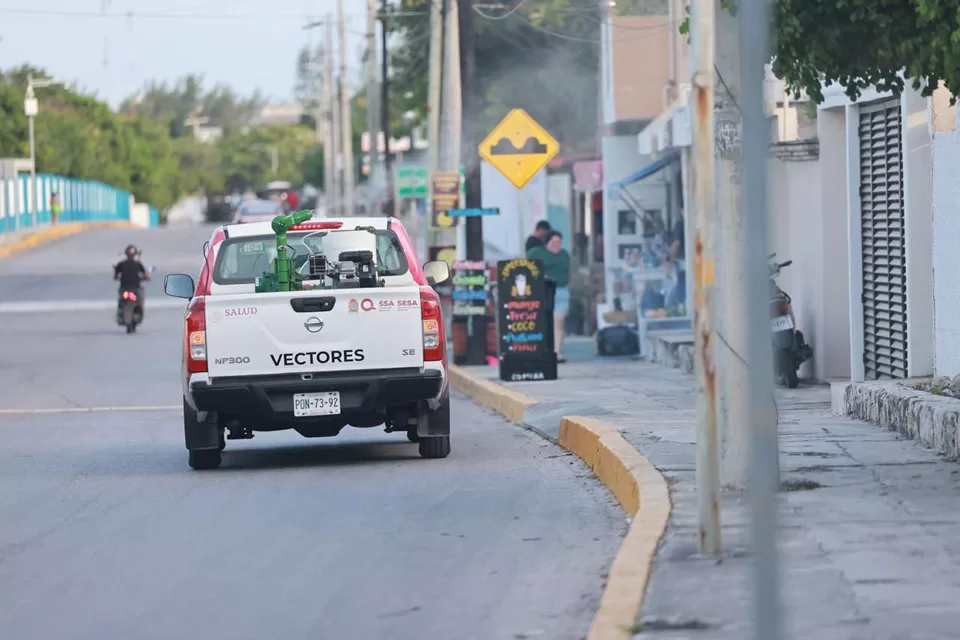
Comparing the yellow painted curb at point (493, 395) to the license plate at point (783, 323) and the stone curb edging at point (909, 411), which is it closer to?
the license plate at point (783, 323)

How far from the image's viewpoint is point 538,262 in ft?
68.1

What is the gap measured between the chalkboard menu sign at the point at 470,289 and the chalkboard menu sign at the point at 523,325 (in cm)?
Result: 298

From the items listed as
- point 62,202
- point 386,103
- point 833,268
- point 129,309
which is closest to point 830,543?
point 833,268

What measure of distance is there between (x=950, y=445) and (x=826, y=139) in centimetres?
826

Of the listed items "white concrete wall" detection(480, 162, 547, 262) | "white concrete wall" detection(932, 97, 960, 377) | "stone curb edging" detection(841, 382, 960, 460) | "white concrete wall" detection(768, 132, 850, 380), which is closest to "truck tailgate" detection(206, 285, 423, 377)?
"stone curb edging" detection(841, 382, 960, 460)

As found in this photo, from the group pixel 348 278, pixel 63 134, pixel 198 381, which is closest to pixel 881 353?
pixel 348 278

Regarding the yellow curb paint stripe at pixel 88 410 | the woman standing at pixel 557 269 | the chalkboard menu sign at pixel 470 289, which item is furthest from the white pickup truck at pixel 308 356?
the chalkboard menu sign at pixel 470 289

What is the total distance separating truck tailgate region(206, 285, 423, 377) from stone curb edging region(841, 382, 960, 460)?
11.1 feet

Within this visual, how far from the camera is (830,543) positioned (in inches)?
322

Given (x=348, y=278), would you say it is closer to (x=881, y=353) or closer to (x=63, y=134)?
(x=881, y=353)

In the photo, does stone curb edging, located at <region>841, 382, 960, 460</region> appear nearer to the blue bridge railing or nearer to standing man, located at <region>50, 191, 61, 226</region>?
the blue bridge railing

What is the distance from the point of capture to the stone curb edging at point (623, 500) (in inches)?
270

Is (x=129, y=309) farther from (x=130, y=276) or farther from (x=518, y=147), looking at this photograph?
(x=518, y=147)

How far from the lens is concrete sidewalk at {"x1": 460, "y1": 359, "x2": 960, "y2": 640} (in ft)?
21.8
